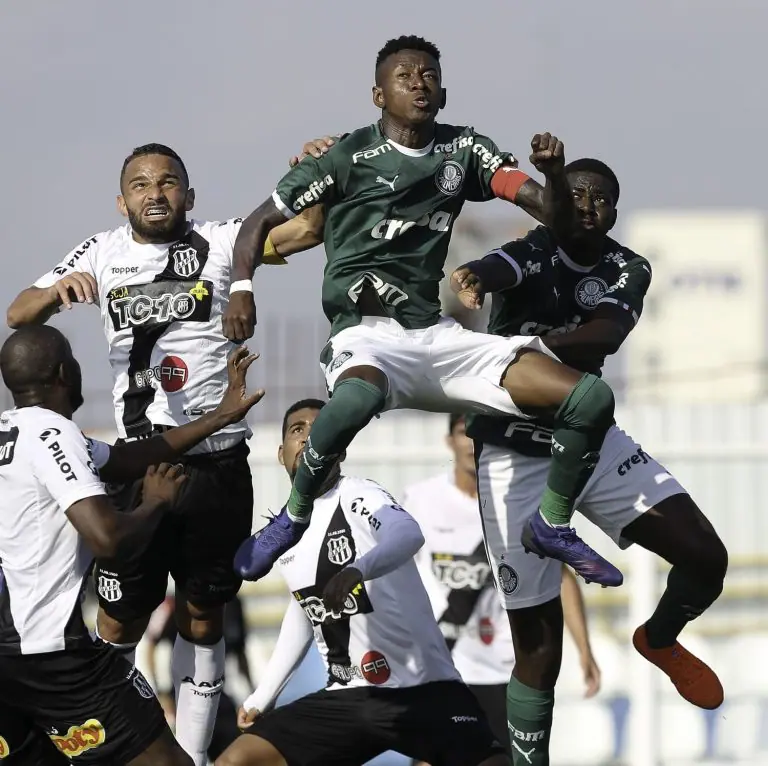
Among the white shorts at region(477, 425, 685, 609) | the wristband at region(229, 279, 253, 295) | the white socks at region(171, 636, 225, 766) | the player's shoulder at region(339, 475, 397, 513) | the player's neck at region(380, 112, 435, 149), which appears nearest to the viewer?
the wristband at region(229, 279, 253, 295)

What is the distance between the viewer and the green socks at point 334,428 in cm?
686

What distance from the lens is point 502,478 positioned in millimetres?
8023

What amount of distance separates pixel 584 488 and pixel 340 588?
125 cm

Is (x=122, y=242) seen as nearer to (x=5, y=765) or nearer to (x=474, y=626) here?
(x=5, y=765)

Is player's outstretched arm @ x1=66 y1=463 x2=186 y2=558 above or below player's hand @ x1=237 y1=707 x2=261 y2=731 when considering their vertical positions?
above

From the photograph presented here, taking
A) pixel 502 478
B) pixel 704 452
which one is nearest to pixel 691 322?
pixel 704 452

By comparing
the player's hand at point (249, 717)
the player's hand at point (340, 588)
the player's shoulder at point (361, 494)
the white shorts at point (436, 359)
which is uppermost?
the white shorts at point (436, 359)

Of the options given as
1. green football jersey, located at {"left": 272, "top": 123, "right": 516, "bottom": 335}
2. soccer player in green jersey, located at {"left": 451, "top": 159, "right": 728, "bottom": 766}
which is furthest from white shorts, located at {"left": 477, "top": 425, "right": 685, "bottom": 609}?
green football jersey, located at {"left": 272, "top": 123, "right": 516, "bottom": 335}

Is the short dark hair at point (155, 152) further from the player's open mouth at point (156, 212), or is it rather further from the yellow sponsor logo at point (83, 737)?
the yellow sponsor logo at point (83, 737)

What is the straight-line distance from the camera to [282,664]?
334 inches

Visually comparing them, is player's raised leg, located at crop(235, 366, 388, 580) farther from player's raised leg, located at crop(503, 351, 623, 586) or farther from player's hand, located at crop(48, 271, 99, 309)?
player's hand, located at crop(48, 271, 99, 309)

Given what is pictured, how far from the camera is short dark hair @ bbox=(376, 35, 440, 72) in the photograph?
721 cm

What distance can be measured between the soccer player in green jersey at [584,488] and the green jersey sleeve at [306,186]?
797 mm

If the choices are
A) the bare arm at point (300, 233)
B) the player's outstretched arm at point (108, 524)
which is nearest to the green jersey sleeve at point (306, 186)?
the bare arm at point (300, 233)
